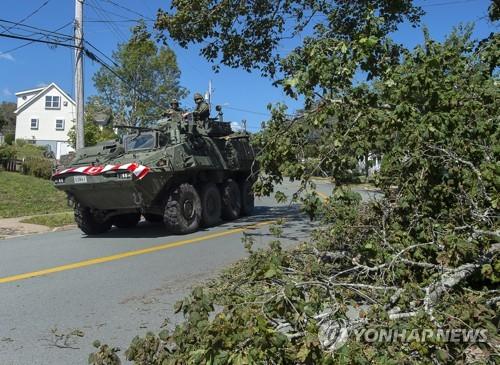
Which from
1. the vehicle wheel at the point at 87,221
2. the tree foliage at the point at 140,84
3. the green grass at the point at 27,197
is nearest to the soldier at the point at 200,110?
the vehicle wheel at the point at 87,221

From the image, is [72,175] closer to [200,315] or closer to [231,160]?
[231,160]

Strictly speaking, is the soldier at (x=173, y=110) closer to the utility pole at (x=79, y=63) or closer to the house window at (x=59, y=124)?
the utility pole at (x=79, y=63)

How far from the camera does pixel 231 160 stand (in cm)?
1339

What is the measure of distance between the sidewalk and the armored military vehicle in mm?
1717

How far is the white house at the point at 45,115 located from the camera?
54.1 meters

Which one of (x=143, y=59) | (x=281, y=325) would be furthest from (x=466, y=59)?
(x=143, y=59)

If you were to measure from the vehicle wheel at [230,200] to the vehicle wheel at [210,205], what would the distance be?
553 mm

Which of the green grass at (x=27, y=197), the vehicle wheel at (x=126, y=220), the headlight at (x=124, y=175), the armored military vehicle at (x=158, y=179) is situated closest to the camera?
the headlight at (x=124, y=175)

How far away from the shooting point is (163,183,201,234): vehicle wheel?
10.6 m

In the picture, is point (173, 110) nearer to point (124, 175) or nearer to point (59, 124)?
point (124, 175)

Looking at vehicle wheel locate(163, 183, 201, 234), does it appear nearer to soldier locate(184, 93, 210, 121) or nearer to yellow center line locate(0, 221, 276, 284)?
yellow center line locate(0, 221, 276, 284)

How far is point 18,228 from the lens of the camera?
12914 millimetres

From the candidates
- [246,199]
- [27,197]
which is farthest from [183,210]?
[27,197]

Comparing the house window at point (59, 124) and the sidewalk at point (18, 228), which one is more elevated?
the house window at point (59, 124)
